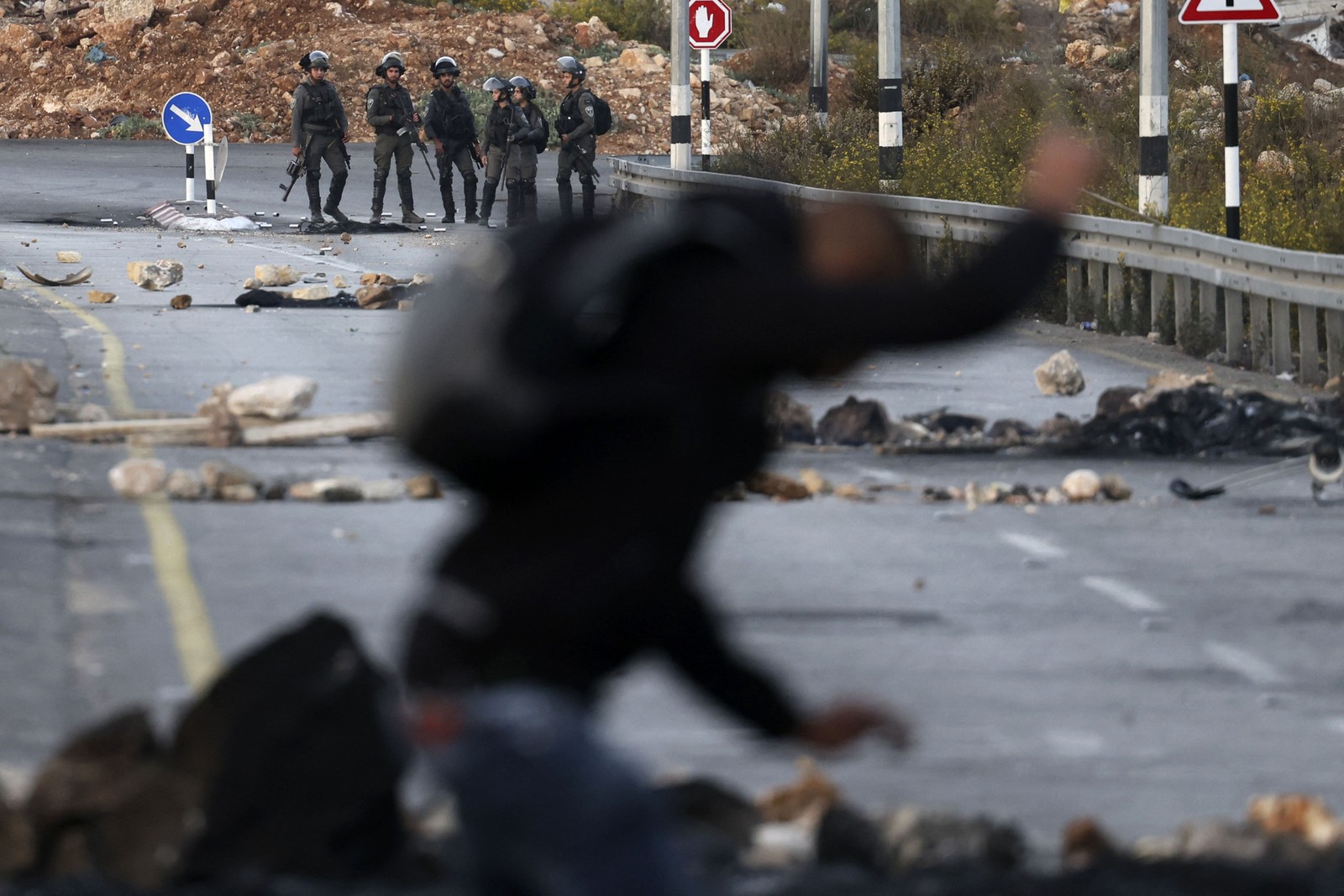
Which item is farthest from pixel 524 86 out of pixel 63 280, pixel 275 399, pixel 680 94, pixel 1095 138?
pixel 275 399

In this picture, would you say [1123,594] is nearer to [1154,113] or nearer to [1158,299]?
[1158,299]

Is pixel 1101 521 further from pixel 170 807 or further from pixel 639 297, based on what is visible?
pixel 639 297

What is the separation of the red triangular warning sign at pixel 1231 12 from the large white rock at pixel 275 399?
26.4 ft

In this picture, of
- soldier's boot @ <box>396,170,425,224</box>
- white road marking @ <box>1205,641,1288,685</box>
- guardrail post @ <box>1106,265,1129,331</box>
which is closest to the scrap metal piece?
soldier's boot @ <box>396,170,425,224</box>

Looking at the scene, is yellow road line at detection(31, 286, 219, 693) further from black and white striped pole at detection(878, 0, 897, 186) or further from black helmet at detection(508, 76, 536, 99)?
black helmet at detection(508, 76, 536, 99)

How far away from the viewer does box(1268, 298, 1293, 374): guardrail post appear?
47.4 ft

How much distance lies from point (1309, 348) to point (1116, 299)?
11.1 ft

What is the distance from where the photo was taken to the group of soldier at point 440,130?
2866 cm

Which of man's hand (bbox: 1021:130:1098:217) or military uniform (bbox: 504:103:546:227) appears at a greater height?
man's hand (bbox: 1021:130:1098:217)

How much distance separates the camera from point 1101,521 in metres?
9.72

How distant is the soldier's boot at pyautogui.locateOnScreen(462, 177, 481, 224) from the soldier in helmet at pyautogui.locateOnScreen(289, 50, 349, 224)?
6.00 feet

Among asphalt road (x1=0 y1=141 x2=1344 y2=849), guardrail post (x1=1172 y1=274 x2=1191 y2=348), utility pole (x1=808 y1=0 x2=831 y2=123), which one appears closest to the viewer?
asphalt road (x1=0 y1=141 x2=1344 y2=849)

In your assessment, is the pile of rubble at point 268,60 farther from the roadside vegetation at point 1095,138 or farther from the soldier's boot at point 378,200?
the soldier's boot at point 378,200

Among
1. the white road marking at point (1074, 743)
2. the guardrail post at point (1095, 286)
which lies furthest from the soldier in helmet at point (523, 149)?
the white road marking at point (1074, 743)
